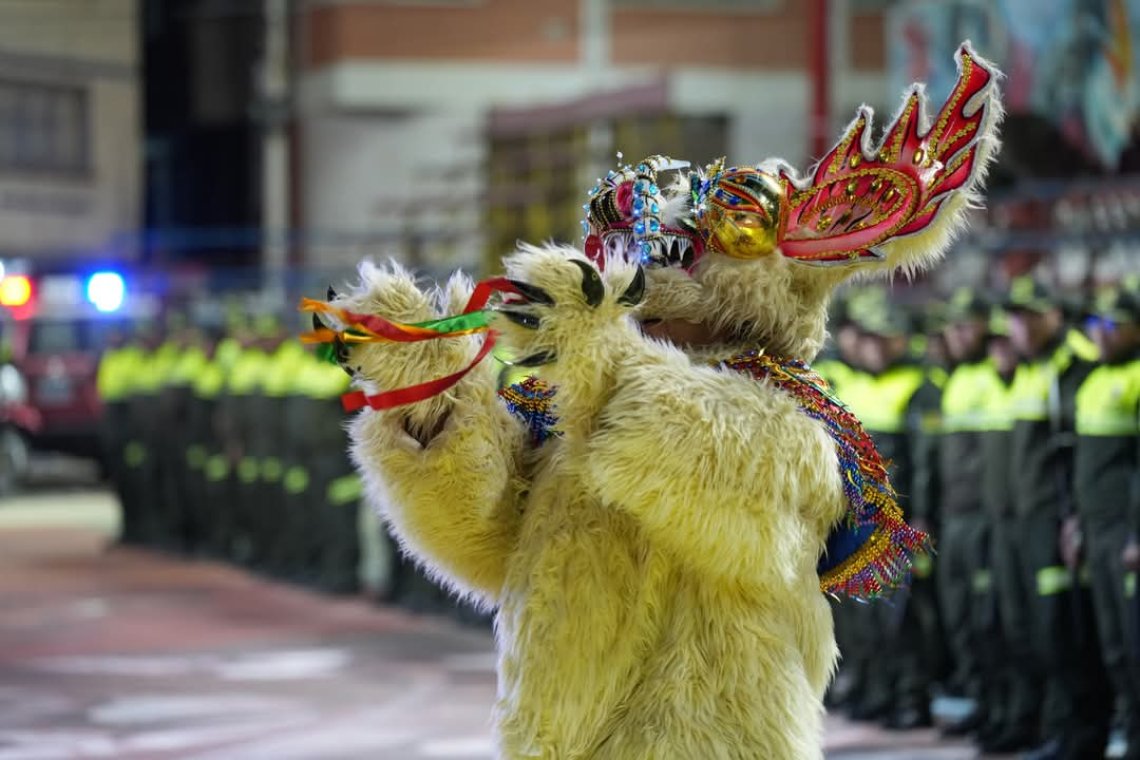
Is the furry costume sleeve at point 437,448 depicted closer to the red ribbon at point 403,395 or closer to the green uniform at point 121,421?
the red ribbon at point 403,395

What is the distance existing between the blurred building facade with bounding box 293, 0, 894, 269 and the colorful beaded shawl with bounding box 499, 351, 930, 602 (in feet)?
73.6

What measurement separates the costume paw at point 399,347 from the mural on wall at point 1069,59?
50.0 ft

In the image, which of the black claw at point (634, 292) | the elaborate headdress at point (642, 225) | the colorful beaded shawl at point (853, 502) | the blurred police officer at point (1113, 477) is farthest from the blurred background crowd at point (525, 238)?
the black claw at point (634, 292)

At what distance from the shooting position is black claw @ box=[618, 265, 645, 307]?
315 cm

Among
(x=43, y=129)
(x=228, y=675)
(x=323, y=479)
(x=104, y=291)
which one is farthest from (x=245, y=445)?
(x=43, y=129)

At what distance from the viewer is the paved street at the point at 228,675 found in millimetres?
8375

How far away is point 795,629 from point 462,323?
83cm

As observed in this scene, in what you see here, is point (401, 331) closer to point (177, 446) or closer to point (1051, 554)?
point (1051, 554)

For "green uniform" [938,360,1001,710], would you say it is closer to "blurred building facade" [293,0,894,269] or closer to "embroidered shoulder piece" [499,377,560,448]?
"embroidered shoulder piece" [499,377,560,448]

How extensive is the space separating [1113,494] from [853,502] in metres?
4.45

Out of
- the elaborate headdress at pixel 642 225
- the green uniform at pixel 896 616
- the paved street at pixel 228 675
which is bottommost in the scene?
the paved street at pixel 228 675

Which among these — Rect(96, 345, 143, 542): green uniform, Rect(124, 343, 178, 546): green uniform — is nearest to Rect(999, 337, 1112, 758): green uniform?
Rect(124, 343, 178, 546): green uniform

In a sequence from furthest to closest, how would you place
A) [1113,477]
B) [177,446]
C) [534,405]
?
1. [177,446]
2. [1113,477]
3. [534,405]

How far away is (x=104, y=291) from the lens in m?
18.6
